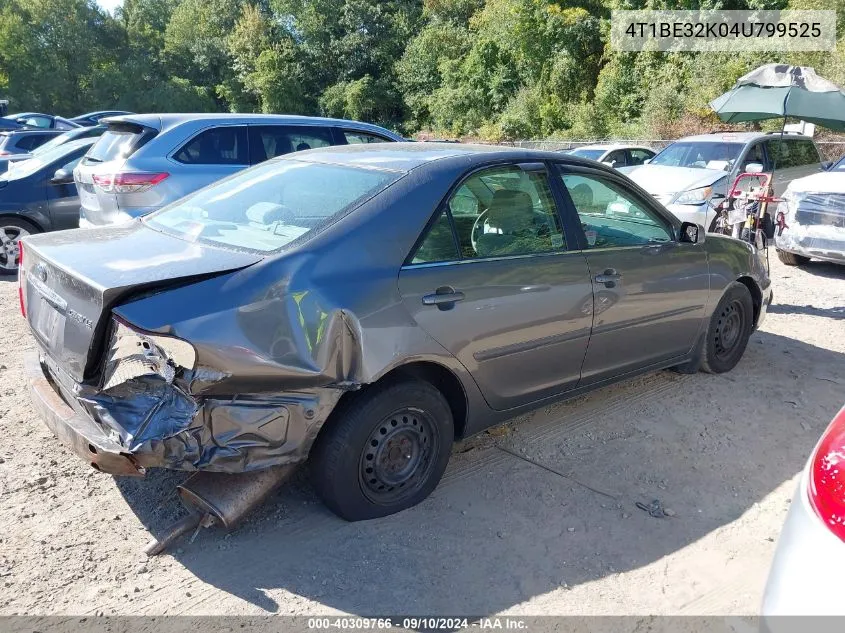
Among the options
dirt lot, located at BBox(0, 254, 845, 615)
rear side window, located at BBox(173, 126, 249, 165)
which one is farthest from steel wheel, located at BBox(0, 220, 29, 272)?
dirt lot, located at BBox(0, 254, 845, 615)

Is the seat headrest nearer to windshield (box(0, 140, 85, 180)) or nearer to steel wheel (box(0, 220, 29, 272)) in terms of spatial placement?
steel wheel (box(0, 220, 29, 272))

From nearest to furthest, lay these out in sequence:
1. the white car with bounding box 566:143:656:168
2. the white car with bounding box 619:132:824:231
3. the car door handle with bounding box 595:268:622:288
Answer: the car door handle with bounding box 595:268:622:288 < the white car with bounding box 619:132:824:231 < the white car with bounding box 566:143:656:168

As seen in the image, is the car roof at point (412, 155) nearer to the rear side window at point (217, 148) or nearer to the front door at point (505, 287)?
the front door at point (505, 287)

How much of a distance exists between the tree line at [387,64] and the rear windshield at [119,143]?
19.1 metres

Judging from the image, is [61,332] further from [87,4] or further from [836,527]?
[87,4]

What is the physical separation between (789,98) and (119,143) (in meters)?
9.23

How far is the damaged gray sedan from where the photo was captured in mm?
2572

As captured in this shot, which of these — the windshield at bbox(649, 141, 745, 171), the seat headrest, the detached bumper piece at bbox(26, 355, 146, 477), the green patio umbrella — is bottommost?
the detached bumper piece at bbox(26, 355, 146, 477)

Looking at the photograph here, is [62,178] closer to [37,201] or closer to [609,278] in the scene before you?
[37,201]

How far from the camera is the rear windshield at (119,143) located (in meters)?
6.75

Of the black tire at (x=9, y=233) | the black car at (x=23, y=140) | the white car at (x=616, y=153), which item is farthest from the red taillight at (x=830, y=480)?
the black car at (x=23, y=140)

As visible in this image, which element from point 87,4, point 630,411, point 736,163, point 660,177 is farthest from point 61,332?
point 87,4

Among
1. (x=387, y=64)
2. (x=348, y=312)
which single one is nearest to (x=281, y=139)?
(x=348, y=312)

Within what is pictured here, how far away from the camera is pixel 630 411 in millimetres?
4434
